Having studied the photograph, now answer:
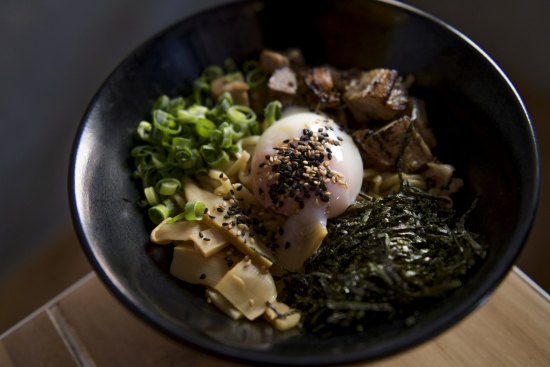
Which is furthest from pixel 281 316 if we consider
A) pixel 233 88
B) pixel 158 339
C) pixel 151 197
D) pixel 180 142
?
pixel 233 88

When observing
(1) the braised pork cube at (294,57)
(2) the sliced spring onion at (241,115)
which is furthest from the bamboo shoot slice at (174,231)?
(1) the braised pork cube at (294,57)

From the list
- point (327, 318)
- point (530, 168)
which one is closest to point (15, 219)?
point (327, 318)

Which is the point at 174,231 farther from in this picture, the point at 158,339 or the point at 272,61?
the point at 272,61

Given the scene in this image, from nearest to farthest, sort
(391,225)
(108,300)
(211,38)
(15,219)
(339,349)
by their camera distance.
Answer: (339,349)
(391,225)
(108,300)
(211,38)
(15,219)

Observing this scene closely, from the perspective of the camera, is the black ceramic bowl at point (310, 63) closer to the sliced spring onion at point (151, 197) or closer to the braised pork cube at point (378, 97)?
the sliced spring onion at point (151, 197)

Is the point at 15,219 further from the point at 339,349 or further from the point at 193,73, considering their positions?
the point at 339,349

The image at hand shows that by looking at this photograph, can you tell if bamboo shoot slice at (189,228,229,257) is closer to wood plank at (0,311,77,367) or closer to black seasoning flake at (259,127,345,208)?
black seasoning flake at (259,127,345,208)
